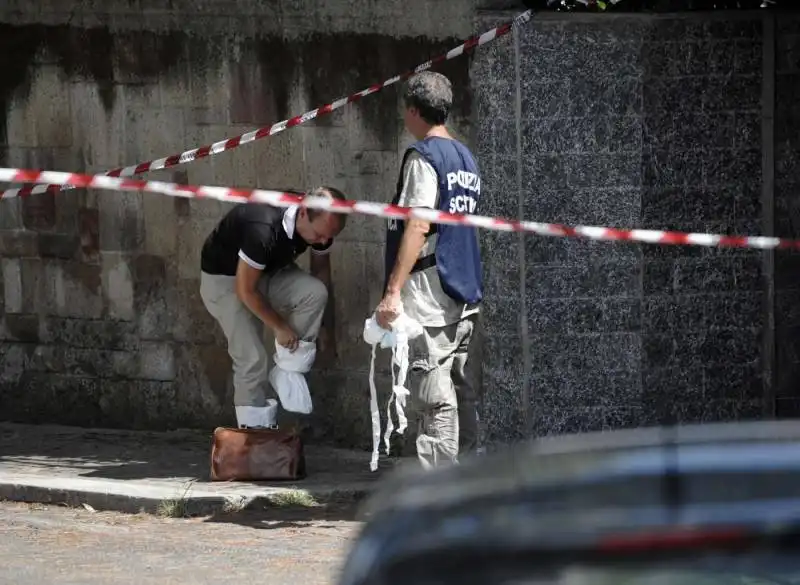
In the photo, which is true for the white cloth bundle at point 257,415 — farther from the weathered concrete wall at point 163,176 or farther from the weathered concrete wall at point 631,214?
the weathered concrete wall at point 631,214

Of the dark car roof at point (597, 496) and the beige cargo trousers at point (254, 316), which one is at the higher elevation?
the beige cargo trousers at point (254, 316)

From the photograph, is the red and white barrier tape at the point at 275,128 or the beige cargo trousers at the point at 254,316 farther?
the beige cargo trousers at the point at 254,316

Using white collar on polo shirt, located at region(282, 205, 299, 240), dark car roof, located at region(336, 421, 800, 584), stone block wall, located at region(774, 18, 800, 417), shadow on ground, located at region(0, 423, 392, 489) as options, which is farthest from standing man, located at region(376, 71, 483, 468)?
dark car roof, located at region(336, 421, 800, 584)

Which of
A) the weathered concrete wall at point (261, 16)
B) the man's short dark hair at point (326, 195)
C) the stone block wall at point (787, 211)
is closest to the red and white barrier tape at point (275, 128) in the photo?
the weathered concrete wall at point (261, 16)

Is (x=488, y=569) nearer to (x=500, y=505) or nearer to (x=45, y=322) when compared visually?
(x=500, y=505)

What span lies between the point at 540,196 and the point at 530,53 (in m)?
0.65

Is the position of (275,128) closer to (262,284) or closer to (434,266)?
(262,284)

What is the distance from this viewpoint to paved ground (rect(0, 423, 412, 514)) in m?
8.00

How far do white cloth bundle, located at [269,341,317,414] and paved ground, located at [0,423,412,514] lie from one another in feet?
1.17

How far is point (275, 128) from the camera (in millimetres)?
8641

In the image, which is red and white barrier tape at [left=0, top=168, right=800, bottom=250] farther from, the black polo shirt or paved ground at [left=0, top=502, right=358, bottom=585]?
paved ground at [left=0, top=502, right=358, bottom=585]

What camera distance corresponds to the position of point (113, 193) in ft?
30.7

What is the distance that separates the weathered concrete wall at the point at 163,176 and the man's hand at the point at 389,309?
4.17 feet

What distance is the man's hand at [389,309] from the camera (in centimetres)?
724
